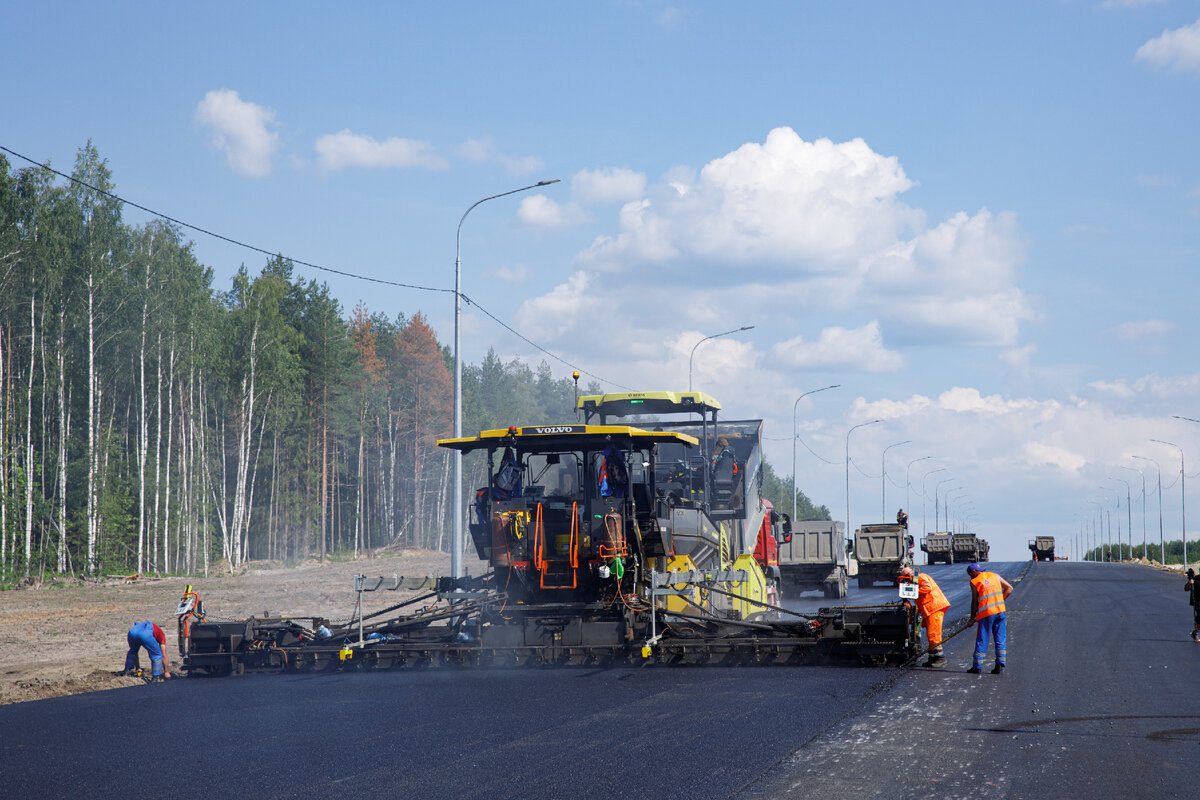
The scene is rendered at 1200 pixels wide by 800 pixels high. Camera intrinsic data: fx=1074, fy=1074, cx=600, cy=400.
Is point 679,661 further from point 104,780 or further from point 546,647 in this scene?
point 104,780

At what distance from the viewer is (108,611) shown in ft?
82.9

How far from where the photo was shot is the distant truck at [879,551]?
3441 cm

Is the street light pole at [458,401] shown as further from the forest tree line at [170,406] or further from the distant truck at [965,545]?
the distant truck at [965,545]

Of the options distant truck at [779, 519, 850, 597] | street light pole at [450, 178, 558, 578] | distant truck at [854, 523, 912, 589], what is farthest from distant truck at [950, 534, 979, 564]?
street light pole at [450, 178, 558, 578]

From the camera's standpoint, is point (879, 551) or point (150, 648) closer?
point (150, 648)

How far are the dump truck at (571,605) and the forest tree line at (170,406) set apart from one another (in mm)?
17295

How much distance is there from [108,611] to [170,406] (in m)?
16.7

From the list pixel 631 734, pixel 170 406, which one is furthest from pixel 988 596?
pixel 170 406

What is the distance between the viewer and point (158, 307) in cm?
3888

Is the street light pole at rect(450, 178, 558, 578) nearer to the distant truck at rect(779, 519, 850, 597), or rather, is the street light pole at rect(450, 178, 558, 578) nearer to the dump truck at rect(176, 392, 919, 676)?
the dump truck at rect(176, 392, 919, 676)

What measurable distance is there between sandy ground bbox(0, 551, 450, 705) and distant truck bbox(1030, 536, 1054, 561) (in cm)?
4683

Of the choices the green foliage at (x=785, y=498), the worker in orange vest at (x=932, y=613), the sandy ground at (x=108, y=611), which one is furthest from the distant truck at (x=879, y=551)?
the green foliage at (x=785, y=498)

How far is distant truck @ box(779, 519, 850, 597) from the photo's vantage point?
2877 cm

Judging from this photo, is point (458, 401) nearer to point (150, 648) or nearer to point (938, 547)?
point (150, 648)
